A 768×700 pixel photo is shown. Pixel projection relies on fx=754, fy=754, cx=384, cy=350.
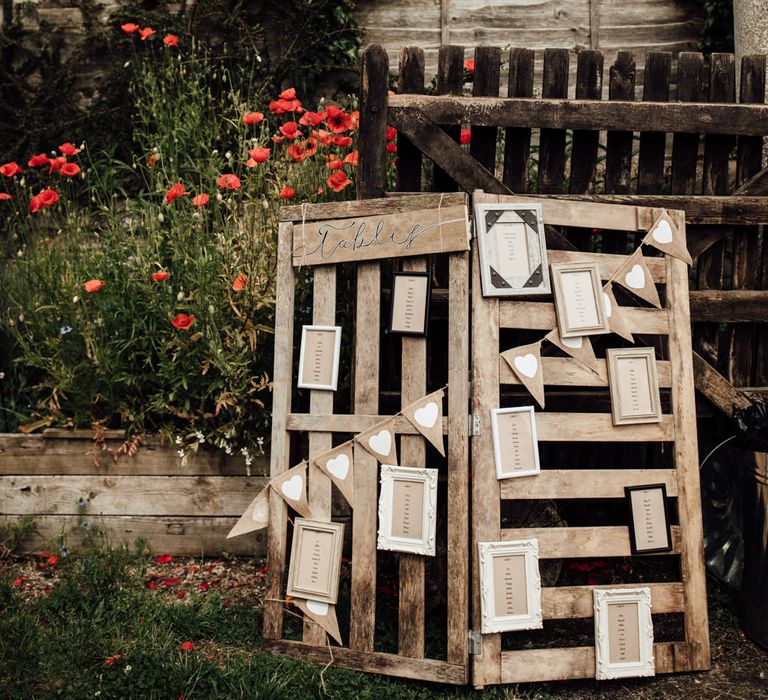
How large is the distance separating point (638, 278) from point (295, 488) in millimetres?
1537

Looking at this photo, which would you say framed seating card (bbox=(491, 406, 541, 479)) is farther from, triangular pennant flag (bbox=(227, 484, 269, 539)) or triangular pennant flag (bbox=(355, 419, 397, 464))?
triangular pennant flag (bbox=(227, 484, 269, 539))

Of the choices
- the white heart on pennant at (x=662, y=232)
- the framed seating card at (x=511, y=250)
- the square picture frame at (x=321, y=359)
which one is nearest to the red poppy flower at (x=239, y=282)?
the square picture frame at (x=321, y=359)

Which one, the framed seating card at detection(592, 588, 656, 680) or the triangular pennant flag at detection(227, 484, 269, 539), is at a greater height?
the triangular pennant flag at detection(227, 484, 269, 539)

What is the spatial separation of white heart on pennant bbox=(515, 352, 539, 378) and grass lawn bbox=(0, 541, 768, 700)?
1120mm

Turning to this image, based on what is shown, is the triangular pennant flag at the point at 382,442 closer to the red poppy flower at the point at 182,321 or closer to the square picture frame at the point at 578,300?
the square picture frame at the point at 578,300

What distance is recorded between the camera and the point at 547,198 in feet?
9.62

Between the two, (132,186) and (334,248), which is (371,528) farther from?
(132,186)

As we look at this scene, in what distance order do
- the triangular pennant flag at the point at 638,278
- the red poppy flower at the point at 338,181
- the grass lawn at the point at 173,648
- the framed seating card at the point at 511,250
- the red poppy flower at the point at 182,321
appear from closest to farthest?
the grass lawn at the point at 173,648 < the framed seating card at the point at 511,250 < the triangular pennant flag at the point at 638,278 < the red poppy flower at the point at 182,321 < the red poppy flower at the point at 338,181

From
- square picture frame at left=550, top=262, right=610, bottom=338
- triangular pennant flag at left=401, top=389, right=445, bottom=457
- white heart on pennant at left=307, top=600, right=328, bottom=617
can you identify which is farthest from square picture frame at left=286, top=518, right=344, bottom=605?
square picture frame at left=550, top=262, right=610, bottom=338

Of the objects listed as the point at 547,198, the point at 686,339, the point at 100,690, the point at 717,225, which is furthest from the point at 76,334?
the point at 717,225

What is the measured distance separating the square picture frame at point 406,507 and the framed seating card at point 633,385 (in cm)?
75

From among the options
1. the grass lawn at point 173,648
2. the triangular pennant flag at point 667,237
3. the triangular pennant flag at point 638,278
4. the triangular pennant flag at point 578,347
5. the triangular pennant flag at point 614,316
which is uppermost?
the triangular pennant flag at point 667,237

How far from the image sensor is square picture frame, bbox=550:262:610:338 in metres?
2.81

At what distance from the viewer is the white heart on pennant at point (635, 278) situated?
2893mm
